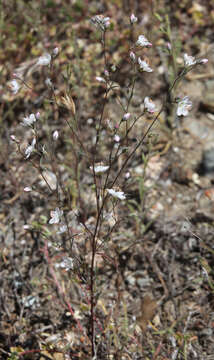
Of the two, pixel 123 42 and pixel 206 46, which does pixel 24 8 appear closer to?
pixel 123 42

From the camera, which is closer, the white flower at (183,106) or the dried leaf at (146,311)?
the white flower at (183,106)

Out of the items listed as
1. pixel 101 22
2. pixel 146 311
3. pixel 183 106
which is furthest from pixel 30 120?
pixel 146 311

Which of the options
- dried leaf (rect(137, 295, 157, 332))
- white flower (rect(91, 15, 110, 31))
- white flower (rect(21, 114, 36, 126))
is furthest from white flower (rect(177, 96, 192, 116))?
dried leaf (rect(137, 295, 157, 332))

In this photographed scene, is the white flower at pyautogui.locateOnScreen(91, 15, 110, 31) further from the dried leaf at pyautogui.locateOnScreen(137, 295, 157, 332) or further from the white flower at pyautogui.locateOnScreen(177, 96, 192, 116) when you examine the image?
the dried leaf at pyautogui.locateOnScreen(137, 295, 157, 332)

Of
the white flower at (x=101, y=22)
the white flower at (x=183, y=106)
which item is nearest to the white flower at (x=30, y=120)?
the white flower at (x=101, y=22)

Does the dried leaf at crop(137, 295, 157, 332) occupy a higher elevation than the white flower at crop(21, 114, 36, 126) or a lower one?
lower

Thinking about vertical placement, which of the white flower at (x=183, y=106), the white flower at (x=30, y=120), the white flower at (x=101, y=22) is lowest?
the white flower at (x=30, y=120)

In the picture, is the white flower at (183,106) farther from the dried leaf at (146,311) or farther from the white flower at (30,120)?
the dried leaf at (146,311)

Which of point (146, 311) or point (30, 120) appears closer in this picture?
point (30, 120)

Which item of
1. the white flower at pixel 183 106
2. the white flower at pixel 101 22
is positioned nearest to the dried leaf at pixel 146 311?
the white flower at pixel 183 106

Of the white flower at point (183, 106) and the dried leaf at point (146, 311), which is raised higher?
the white flower at point (183, 106)

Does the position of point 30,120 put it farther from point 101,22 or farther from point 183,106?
point 183,106
